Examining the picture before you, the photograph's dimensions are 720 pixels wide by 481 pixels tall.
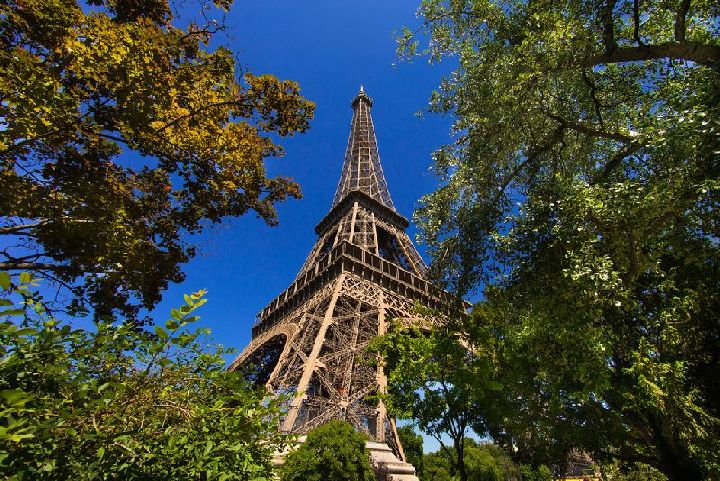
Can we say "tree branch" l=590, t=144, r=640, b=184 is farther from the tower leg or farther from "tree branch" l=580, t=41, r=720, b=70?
the tower leg

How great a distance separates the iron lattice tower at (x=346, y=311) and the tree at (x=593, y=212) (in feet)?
9.31

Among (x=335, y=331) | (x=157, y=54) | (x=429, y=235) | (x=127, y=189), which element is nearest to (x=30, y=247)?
(x=127, y=189)

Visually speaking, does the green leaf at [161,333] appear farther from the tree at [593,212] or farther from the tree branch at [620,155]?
the tree branch at [620,155]

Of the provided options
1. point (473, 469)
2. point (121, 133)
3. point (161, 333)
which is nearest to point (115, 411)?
point (161, 333)

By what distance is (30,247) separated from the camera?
6711 mm

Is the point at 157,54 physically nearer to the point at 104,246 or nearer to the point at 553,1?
the point at 104,246

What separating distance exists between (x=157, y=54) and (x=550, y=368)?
31.7 ft

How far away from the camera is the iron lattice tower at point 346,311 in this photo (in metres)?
20.1

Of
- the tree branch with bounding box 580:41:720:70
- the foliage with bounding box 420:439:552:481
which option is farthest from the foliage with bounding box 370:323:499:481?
the foliage with bounding box 420:439:552:481

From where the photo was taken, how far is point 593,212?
5.70 meters

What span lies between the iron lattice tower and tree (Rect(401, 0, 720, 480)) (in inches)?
112

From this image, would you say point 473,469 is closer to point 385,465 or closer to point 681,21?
point 385,465

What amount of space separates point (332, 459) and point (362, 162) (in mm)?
37091

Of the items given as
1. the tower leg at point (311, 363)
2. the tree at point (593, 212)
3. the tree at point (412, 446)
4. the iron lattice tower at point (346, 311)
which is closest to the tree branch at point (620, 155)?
the tree at point (593, 212)
